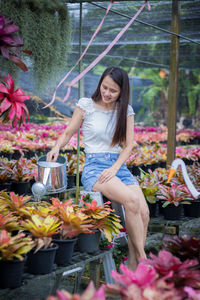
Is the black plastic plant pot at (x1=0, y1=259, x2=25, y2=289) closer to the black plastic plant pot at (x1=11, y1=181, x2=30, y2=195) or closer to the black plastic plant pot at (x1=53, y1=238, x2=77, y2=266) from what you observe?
the black plastic plant pot at (x1=53, y1=238, x2=77, y2=266)

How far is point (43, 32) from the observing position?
310 centimetres

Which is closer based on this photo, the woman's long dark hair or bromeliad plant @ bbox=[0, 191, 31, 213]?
bromeliad plant @ bbox=[0, 191, 31, 213]

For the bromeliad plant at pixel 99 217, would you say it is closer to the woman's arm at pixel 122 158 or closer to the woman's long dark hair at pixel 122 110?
the woman's arm at pixel 122 158

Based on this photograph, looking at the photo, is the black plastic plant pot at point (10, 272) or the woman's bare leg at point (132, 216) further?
the woman's bare leg at point (132, 216)

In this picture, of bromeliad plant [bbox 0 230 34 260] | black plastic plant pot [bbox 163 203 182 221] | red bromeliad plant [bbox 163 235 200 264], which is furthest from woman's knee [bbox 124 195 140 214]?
black plastic plant pot [bbox 163 203 182 221]

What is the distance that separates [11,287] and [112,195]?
960 mm

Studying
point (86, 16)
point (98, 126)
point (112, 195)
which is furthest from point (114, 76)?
point (86, 16)

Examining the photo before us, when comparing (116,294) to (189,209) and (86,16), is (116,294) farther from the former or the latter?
(86,16)

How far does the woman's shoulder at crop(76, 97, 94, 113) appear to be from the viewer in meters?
2.76

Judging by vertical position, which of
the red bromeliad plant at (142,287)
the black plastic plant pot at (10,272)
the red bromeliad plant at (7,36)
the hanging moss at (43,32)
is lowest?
the black plastic plant pot at (10,272)

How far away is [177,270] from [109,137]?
1484 mm

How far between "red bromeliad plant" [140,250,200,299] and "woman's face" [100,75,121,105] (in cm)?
140

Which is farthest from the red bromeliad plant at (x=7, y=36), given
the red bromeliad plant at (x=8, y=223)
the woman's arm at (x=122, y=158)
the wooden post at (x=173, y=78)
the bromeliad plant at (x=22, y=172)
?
the wooden post at (x=173, y=78)

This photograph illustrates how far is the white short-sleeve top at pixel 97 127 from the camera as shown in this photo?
2.77m
